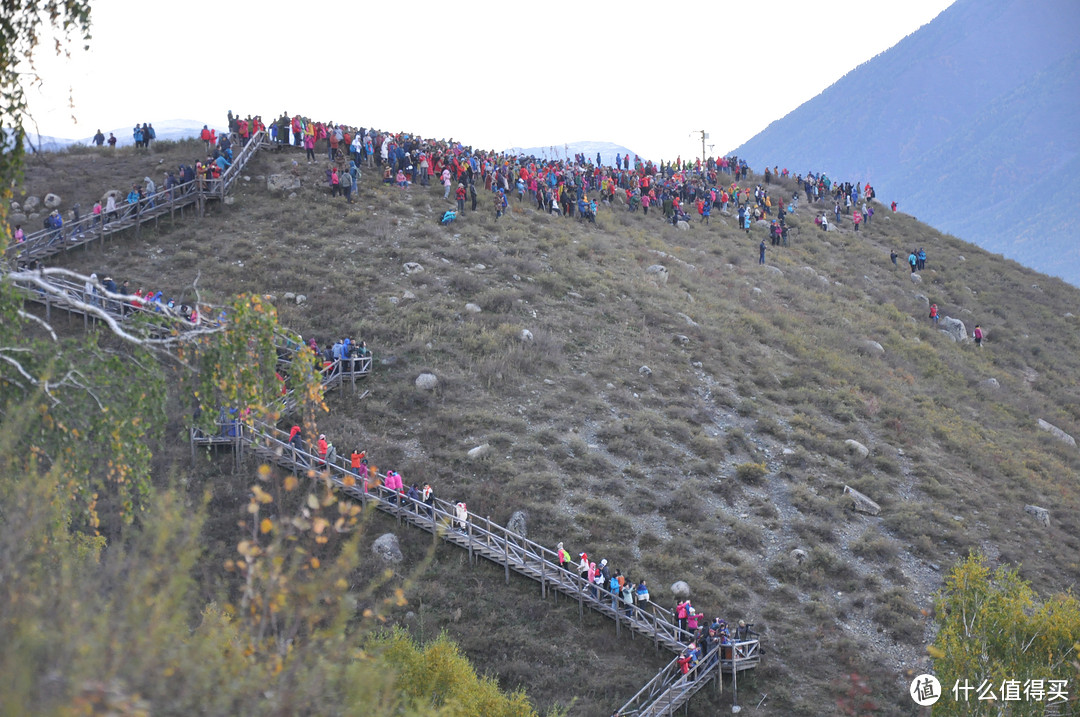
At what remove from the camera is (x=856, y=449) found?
25.1 metres

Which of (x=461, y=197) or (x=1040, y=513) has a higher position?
(x=461, y=197)

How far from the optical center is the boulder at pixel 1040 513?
2348 cm

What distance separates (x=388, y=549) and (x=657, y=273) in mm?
22020

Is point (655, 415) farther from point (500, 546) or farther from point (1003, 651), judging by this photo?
point (1003, 651)

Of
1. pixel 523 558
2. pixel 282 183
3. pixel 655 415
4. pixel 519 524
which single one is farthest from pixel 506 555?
pixel 282 183

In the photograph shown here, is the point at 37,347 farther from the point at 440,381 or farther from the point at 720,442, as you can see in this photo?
the point at 720,442

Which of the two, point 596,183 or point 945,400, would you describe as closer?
point 945,400

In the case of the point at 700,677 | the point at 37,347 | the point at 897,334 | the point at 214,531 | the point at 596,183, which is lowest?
the point at 700,677

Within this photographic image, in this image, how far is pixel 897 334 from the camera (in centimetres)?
3719

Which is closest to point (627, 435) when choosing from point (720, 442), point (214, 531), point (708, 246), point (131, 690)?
point (720, 442)

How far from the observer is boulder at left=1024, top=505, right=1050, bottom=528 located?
23.5 metres

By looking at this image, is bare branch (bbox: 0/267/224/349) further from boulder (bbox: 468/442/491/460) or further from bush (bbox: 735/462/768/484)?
bush (bbox: 735/462/768/484)

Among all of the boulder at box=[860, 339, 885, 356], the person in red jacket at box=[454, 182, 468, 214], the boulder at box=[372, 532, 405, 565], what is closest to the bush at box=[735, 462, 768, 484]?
the boulder at box=[372, 532, 405, 565]

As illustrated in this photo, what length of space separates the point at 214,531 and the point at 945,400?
26.9m
